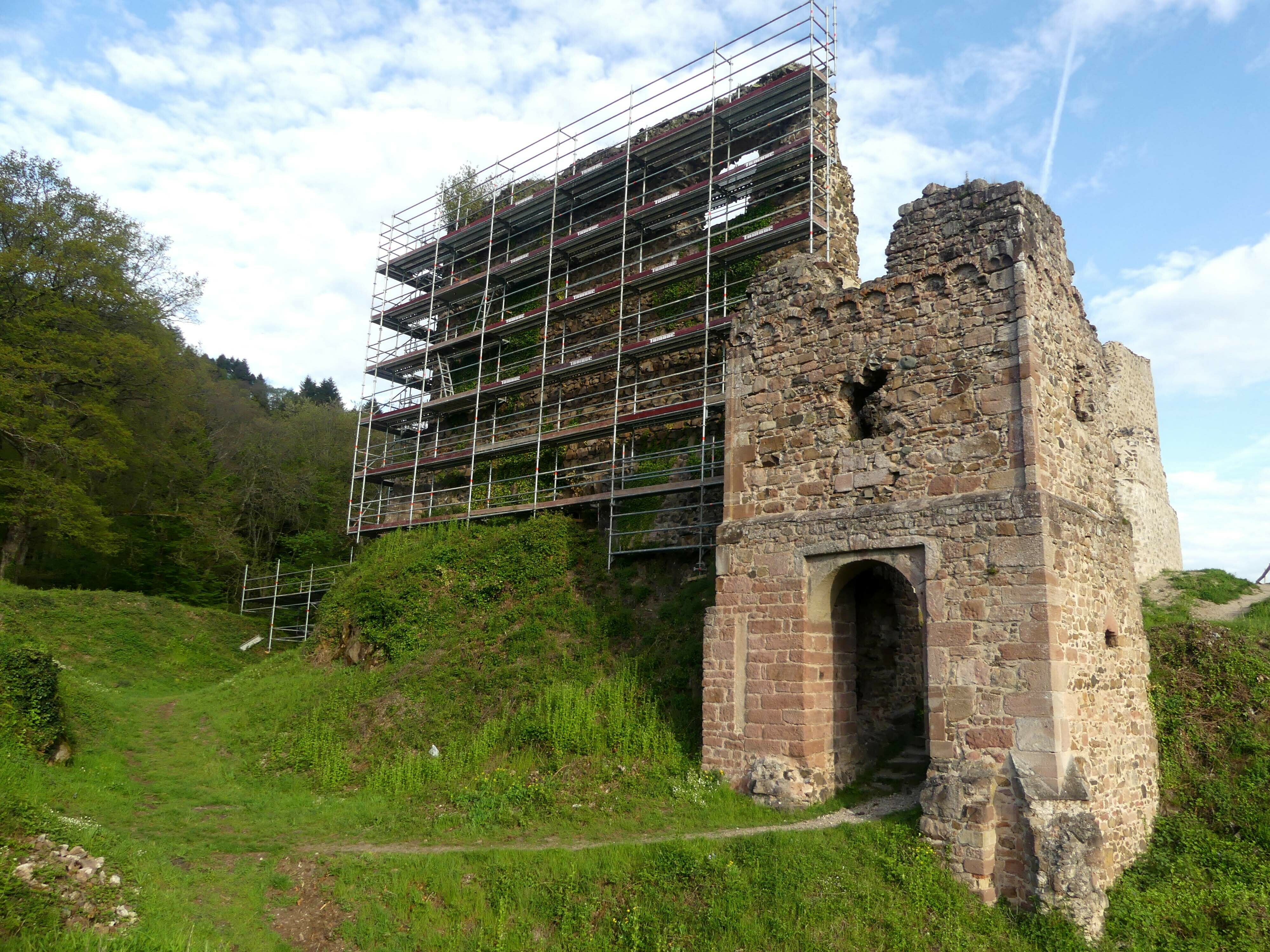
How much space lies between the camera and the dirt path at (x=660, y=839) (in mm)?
9477

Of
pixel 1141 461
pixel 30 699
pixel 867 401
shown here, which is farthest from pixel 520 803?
pixel 1141 461

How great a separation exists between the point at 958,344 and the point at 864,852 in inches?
240

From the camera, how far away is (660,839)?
9.61 meters

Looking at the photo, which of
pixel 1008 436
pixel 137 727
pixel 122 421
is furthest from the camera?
pixel 122 421

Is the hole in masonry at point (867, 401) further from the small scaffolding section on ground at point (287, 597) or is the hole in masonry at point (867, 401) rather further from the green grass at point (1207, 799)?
the small scaffolding section on ground at point (287, 597)

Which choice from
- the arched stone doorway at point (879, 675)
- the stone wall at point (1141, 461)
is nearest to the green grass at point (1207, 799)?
the arched stone doorway at point (879, 675)

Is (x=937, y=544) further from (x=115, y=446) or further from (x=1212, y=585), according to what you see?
(x=115, y=446)

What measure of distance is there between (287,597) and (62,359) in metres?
10.2

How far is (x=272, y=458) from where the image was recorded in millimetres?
34031

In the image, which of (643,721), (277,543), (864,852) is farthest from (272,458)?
(864,852)

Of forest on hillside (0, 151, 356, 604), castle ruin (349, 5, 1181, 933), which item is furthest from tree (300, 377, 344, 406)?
castle ruin (349, 5, 1181, 933)

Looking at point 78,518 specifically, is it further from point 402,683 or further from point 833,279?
point 833,279

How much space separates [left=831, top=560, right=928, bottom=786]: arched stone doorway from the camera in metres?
11.3

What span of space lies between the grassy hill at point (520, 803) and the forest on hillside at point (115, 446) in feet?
23.1
